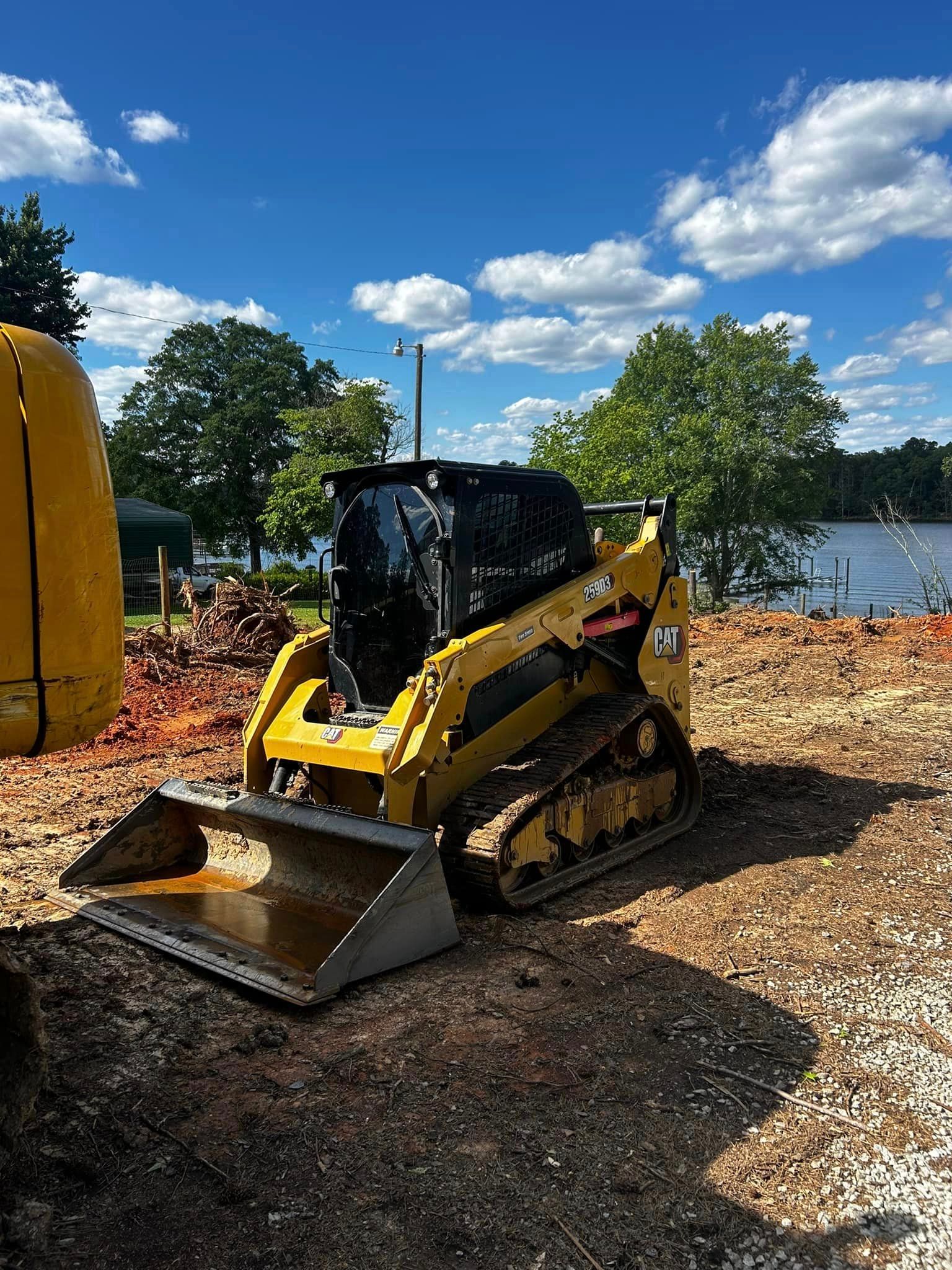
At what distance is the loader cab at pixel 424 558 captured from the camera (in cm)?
532

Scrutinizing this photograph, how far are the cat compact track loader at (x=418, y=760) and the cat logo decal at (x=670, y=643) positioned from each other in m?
0.14

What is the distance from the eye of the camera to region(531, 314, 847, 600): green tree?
38.6 metres

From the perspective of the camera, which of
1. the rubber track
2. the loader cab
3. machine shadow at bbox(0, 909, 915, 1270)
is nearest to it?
machine shadow at bbox(0, 909, 915, 1270)

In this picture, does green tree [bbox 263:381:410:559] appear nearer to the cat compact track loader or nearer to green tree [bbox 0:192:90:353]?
green tree [bbox 0:192:90:353]

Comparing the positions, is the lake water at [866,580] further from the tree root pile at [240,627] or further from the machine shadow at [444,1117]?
the machine shadow at [444,1117]

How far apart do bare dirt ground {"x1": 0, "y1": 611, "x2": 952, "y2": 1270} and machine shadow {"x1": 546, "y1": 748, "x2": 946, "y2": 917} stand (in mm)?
57

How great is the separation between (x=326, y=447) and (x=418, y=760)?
93.6ft

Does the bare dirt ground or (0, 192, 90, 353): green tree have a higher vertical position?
(0, 192, 90, 353): green tree

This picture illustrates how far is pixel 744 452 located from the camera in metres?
38.5

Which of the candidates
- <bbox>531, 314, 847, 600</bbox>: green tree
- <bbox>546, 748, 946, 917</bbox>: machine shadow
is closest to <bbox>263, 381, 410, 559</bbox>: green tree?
<bbox>531, 314, 847, 600</bbox>: green tree

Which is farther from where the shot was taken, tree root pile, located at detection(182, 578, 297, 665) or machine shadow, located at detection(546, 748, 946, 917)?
tree root pile, located at detection(182, 578, 297, 665)

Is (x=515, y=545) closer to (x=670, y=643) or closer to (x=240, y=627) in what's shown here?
(x=670, y=643)

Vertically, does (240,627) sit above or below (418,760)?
below

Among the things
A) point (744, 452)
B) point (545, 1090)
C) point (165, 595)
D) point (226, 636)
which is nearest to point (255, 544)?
point (744, 452)
